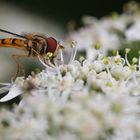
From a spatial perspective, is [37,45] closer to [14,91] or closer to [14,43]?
[14,43]

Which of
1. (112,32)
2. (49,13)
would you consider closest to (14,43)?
(112,32)


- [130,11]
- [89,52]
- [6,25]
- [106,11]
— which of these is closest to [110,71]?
[89,52]

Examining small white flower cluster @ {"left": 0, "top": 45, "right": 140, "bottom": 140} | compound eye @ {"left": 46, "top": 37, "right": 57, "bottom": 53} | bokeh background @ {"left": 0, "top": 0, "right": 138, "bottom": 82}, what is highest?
bokeh background @ {"left": 0, "top": 0, "right": 138, "bottom": 82}

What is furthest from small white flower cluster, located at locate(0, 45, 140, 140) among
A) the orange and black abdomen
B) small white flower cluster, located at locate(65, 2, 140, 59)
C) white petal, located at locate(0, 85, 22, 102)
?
small white flower cluster, located at locate(65, 2, 140, 59)

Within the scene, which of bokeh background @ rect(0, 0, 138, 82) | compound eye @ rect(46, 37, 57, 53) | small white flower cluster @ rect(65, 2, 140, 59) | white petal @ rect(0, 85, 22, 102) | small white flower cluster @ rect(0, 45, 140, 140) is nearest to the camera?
small white flower cluster @ rect(0, 45, 140, 140)

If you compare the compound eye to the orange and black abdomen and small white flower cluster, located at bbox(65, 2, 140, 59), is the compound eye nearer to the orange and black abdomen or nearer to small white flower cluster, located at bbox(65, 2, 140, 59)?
the orange and black abdomen

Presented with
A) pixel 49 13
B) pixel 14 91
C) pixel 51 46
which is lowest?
pixel 14 91
